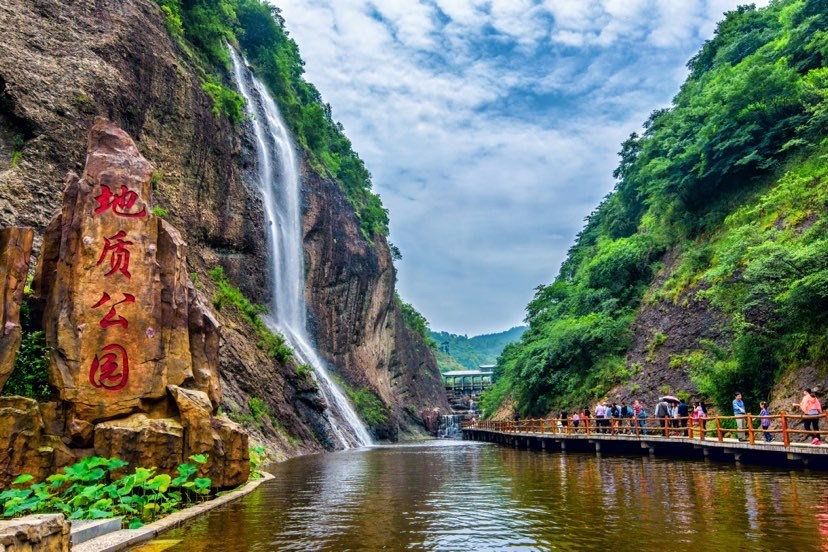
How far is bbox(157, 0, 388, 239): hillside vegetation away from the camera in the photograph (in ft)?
105

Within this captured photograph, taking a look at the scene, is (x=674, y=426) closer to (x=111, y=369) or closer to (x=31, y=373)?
(x=111, y=369)

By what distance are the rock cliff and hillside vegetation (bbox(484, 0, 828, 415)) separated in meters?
15.4

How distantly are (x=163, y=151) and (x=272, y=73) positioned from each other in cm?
2139

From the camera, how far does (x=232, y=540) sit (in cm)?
703

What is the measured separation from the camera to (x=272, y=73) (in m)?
44.2

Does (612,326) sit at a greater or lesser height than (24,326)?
greater

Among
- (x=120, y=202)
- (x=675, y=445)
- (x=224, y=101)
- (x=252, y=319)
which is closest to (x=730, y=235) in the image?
(x=675, y=445)

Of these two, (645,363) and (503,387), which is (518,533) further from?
(503,387)

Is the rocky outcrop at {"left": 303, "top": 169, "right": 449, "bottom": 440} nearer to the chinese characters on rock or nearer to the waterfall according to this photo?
the waterfall

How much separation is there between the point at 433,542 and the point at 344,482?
6.93 meters

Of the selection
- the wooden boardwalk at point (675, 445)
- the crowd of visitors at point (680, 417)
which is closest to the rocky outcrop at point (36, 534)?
the wooden boardwalk at point (675, 445)

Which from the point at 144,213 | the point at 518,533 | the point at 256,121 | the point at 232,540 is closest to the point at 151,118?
the point at 256,121

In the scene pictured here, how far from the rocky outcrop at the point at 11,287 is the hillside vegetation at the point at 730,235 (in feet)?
58.3

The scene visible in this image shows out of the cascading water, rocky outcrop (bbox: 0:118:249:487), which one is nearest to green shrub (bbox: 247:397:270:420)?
the cascading water
